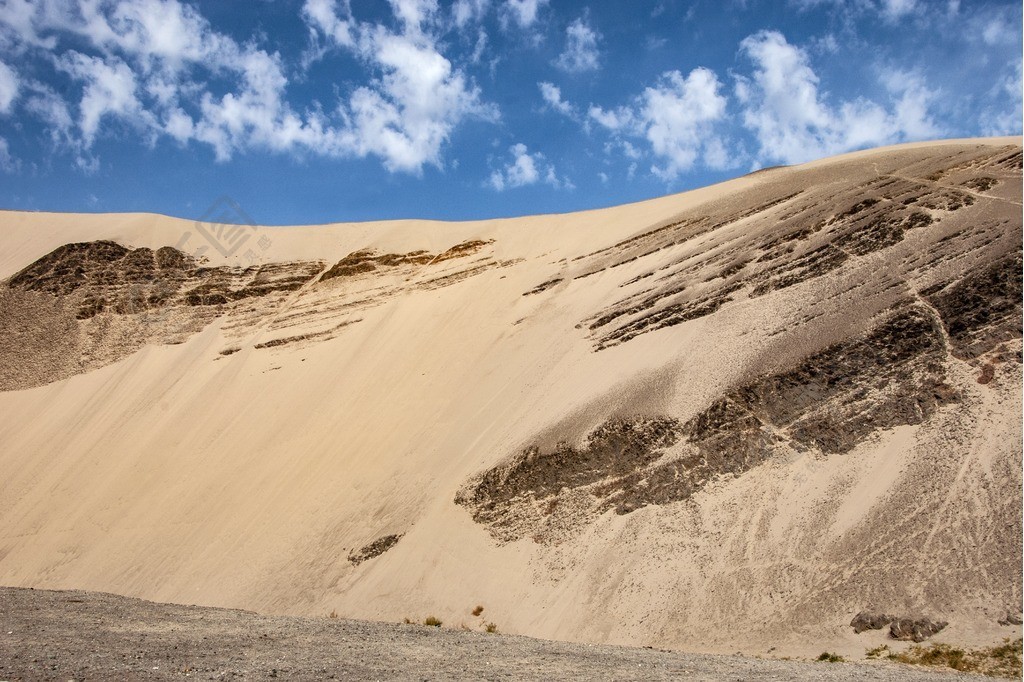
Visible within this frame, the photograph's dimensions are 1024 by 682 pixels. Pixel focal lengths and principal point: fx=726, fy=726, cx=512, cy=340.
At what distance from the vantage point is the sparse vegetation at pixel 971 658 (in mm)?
8062

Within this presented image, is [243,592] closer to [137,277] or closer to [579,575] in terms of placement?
[579,575]

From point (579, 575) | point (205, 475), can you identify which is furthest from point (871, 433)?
point (205, 475)

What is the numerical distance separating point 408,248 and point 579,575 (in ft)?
56.4

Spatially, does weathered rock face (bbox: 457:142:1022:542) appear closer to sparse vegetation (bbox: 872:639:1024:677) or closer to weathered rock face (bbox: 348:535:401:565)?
weathered rock face (bbox: 348:535:401:565)

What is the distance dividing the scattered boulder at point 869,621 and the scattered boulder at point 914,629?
80 mm

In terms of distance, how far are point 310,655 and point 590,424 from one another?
7.33m

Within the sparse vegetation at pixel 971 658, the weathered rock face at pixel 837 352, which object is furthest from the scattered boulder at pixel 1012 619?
the weathered rock face at pixel 837 352

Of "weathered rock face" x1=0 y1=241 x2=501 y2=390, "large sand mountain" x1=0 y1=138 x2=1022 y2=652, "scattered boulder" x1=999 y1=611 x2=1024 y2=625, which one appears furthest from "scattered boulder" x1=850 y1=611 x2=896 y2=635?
"weathered rock face" x1=0 y1=241 x2=501 y2=390

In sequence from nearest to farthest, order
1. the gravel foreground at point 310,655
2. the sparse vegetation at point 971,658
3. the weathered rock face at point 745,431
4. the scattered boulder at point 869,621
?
the gravel foreground at point 310,655, the sparse vegetation at point 971,658, the scattered boulder at point 869,621, the weathered rock face at point 745,431

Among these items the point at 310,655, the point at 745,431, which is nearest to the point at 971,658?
the point at 745,431

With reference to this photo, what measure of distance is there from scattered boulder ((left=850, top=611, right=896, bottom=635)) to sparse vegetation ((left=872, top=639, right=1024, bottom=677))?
0.45 m

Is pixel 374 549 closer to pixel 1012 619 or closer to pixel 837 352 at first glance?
pixel 837 352

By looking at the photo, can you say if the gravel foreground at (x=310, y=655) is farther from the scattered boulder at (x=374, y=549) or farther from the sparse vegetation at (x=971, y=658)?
the scattered boulder at (x=374, y=549)

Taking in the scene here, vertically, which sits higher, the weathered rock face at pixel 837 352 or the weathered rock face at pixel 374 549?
the weathered rock face at pixel 837 352
